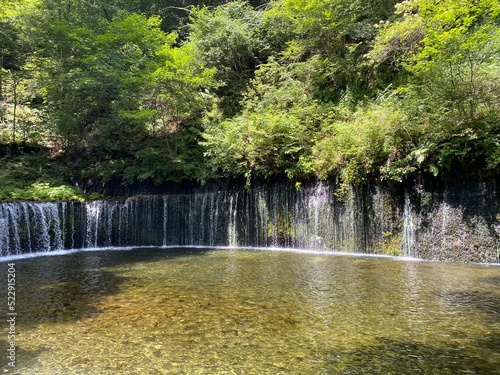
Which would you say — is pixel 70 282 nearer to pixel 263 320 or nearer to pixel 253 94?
pixel 263 320

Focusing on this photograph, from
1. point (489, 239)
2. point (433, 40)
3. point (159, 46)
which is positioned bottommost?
point (489, 239)

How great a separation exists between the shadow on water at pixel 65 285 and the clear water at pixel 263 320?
0.13ft

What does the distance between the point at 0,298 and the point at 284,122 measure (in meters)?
10.5

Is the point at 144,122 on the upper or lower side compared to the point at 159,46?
lower

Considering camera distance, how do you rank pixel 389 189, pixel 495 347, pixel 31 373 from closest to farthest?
pixel 31 373
pixel 495 347
pixel 389 189

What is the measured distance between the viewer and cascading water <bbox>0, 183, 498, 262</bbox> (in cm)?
1041

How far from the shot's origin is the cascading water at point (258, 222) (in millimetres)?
10414

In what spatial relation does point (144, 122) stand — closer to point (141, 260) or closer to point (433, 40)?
point (141, 260)

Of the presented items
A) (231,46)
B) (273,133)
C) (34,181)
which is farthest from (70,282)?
(231,46)

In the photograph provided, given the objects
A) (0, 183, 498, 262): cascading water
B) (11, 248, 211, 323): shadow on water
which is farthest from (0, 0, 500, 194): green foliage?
(11, 248, 211, 323): shadow on water

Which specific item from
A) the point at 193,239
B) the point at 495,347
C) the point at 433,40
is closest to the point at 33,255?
the point at 193,239

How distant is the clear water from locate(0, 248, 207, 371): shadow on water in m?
0.04

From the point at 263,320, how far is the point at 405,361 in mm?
2139

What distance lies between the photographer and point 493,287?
22.4 ft
